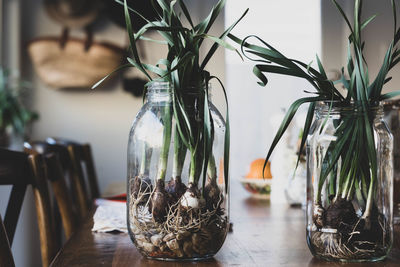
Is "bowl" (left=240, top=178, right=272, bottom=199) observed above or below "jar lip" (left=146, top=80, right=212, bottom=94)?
below

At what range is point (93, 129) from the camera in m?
3.39

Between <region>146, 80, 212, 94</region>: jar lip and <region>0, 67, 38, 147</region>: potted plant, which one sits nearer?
<region>146, 80, 212, 94</region>: jar lip

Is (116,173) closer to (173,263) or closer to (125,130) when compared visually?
(125,130)

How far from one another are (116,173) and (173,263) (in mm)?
2792

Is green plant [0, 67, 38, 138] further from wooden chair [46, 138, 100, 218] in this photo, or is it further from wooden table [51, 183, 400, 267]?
wooden table [51, 183, 400, 267]

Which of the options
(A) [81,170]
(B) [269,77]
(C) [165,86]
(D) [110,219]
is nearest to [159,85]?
(C) [165,86]

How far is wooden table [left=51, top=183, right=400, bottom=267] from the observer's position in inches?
27.1

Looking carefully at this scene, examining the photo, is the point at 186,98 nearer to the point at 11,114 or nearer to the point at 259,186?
the point at 259,186

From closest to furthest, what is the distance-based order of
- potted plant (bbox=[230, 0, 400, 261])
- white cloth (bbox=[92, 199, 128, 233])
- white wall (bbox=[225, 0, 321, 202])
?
potted plant (bbox=[230, 0, 400, 261]), white cloth (bbox=[92, 199, 128, 233]), white wall (bbox=[225, 0, 321, 202])

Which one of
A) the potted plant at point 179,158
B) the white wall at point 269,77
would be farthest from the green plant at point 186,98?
the white wall at point 269,77

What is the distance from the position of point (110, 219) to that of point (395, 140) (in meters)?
0.59

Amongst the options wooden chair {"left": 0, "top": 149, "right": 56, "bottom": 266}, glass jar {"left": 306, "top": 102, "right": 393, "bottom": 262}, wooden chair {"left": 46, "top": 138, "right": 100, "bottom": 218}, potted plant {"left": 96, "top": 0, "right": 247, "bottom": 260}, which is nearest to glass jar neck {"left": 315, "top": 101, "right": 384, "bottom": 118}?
glass jar {"left": 306, "top": 102, "right": 393, "bottom": 262}

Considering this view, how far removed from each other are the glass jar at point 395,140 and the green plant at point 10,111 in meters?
2.40

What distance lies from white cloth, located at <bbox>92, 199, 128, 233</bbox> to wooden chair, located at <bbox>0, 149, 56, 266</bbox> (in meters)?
0.12
